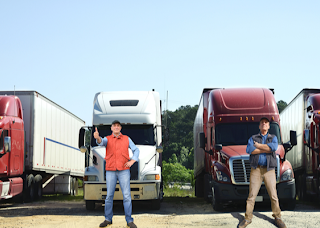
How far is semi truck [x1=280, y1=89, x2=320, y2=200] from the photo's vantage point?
15462 mm

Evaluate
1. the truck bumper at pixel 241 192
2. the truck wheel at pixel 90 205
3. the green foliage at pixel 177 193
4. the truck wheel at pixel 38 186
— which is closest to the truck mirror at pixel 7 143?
the truck wheel at pixel 90 205

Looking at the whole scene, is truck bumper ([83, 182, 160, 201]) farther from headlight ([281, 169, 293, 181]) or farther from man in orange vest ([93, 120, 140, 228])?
man in orange vest ([93, 120, 140, 228])

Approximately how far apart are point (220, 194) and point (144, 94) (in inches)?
160

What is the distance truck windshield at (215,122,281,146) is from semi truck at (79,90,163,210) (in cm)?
186

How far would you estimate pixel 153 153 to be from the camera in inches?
553

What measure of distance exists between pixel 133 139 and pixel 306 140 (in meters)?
5.80

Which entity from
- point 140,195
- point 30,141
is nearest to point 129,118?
point 140,195

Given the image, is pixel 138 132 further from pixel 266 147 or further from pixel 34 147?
pixel 34 147

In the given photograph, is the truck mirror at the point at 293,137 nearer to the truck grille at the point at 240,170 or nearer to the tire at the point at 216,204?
the truck grille at the point at 240,170

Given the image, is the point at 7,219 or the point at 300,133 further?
the point at 300,133

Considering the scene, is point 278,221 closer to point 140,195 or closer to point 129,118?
point 140,195

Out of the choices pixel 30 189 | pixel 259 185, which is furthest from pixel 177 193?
pixel 259 185

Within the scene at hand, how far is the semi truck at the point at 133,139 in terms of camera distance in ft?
44.1

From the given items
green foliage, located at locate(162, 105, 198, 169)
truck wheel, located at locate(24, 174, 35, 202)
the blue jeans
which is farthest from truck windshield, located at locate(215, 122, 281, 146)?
green foliage, located at locate(162, 105, 198, 169)
